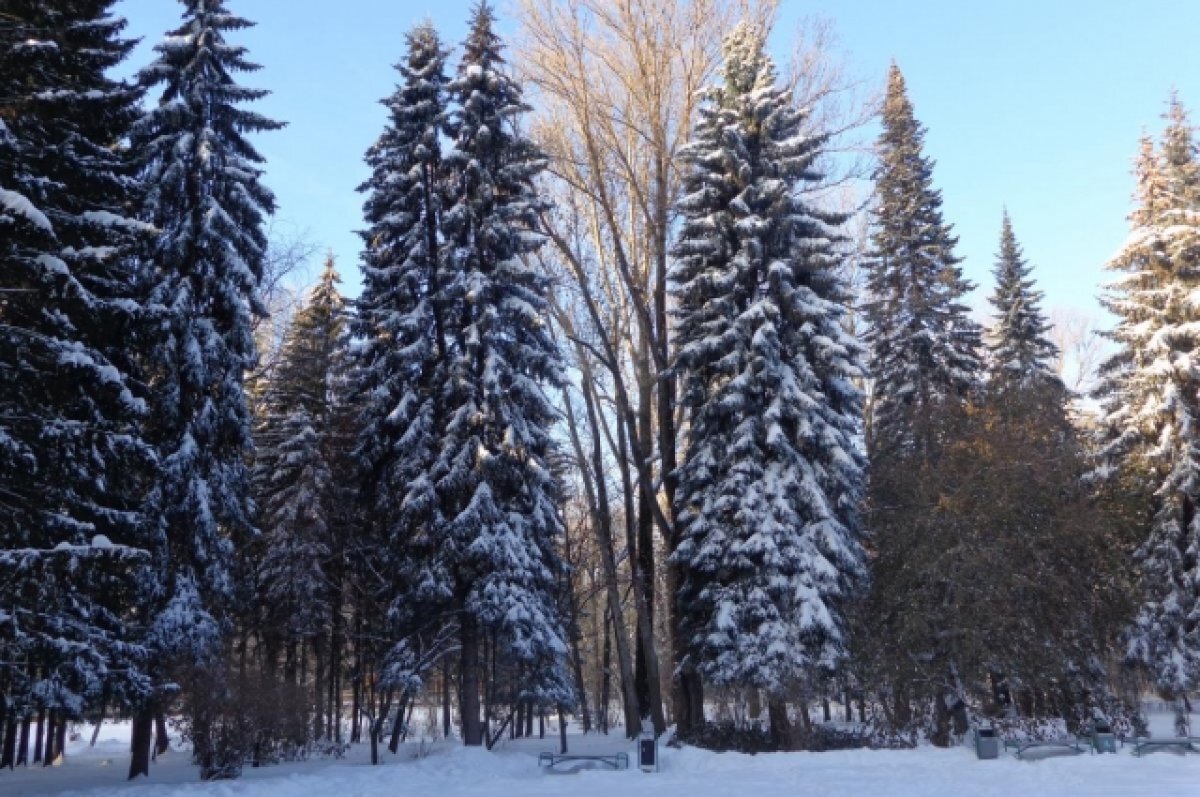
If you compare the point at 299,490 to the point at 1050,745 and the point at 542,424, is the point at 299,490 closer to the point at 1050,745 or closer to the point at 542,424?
the point at 542,424

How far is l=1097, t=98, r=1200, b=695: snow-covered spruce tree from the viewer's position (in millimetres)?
23688

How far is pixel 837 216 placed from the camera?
67.2 feet

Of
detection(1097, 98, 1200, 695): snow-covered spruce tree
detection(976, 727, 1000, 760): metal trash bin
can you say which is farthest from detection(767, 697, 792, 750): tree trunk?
detection(1097, 98, 1200, 695): snow-covered spruce tree

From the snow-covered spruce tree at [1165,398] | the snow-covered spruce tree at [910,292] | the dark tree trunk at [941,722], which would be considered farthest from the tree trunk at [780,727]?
the snow-covered spruce tree at [1165,398]

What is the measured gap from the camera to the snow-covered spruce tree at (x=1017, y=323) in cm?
3041

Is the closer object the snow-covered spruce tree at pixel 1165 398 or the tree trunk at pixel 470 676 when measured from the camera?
the tree trunk at pixel 470 676

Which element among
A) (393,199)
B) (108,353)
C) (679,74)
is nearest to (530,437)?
(393,199)

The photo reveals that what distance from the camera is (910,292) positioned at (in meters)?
25.5

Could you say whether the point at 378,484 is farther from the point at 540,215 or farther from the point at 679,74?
the point at 679,74

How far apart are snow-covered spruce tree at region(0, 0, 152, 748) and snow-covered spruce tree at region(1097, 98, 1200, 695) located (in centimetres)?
2176

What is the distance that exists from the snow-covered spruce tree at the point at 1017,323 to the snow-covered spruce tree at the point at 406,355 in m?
19.5

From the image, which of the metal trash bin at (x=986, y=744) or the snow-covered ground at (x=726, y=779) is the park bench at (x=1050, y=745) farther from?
the metal trash bin at (x=986, y=744)

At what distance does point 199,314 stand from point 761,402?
11214 millimetres

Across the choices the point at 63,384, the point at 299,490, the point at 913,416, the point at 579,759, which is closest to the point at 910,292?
the point at 913,416
